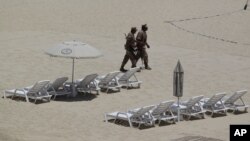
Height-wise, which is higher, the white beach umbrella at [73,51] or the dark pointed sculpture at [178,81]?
the white beach umbrella at [73,51]

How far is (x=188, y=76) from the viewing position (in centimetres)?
2166

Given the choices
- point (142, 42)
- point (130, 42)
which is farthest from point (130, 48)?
point (142, 42)

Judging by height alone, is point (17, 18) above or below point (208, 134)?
above

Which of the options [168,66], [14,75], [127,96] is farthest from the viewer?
[168,66]

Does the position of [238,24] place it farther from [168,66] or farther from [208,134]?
[208,134]

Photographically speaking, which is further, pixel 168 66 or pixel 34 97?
pixel 168 66

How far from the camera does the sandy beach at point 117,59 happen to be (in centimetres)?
1522

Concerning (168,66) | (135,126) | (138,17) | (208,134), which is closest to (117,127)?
(135,126)

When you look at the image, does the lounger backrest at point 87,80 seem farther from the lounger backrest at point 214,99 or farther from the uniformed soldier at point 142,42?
the uniformed soldier at point 142,42

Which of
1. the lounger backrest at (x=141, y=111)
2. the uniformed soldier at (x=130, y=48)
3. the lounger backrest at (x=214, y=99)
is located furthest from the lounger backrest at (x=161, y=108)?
the uniformed soldier at (x=130, y=48)

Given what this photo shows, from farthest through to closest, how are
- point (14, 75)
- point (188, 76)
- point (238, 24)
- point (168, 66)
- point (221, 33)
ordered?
point (238, 24), point (221, 33), point (168, 66), point (188, 76), point (14, 75)

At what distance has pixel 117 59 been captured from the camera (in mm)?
24016

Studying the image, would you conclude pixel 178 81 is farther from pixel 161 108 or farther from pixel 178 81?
pixel 161 108

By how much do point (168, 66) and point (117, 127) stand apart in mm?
7838
